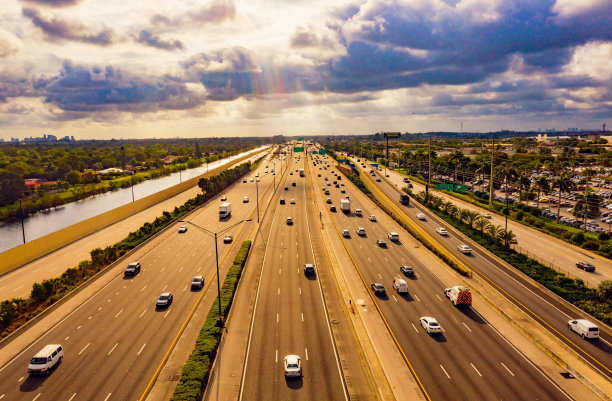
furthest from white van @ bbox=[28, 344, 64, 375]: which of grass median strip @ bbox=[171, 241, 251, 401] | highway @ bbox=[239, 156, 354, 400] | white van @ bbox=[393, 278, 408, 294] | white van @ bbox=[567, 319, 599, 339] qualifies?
white van @ bbox=[567, 319, 599, 339]

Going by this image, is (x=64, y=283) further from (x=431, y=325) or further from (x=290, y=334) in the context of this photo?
(x=431, y=325)

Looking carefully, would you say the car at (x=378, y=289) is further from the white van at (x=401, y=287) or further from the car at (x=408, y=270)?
the car at (x=408, y=270)

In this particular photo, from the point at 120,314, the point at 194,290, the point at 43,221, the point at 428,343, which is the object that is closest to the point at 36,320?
the point at 120,314

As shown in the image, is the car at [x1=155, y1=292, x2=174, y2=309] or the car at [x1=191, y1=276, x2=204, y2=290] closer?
the car at [x1=155, y1=292, x2=174, y2=309]

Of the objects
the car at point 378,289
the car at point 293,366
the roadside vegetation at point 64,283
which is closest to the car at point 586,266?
the car at point 378,289

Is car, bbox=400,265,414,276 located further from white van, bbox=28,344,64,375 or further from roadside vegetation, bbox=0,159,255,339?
roadside vegetation, bbox=0,159,255,339

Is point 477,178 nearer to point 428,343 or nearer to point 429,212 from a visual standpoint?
point 429,212

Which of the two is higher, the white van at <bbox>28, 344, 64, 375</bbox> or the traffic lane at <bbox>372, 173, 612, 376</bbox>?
the white van at <bbox>28, 344, 64, 375</bbox>
